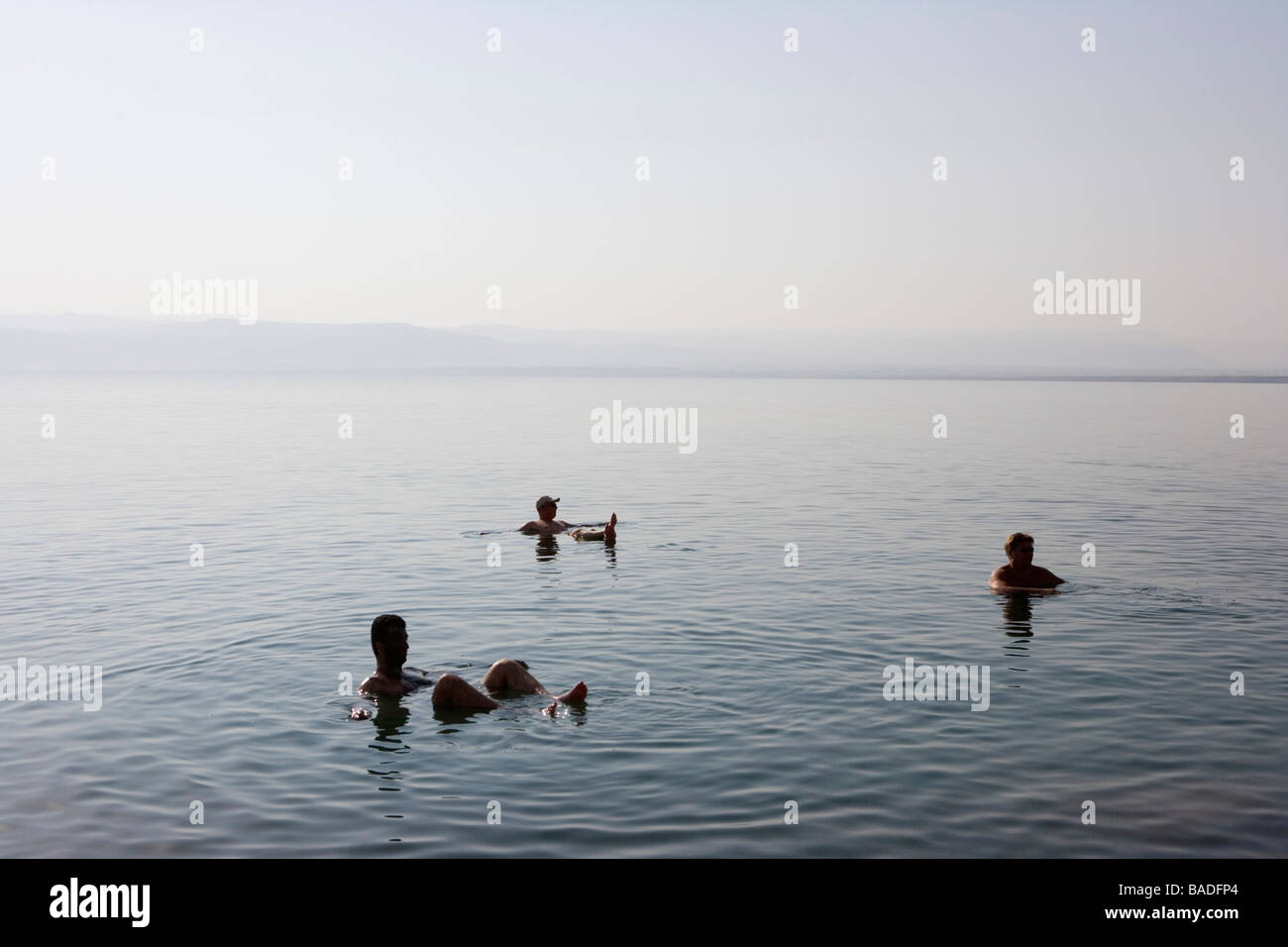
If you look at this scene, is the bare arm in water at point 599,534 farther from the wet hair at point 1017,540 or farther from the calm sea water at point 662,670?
the wet hair at point 1017,540

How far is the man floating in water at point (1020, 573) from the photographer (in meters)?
20.6

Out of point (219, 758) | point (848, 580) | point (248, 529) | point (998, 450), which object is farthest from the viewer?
point (998, 450)

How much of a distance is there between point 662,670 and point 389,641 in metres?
3.74

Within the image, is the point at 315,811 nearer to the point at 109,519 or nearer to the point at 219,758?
the point at 219,758

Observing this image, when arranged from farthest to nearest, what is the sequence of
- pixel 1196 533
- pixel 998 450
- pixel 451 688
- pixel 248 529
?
pixel 998 450 → pixel 248 529 → pixel 1196 533 → pixel 451 688

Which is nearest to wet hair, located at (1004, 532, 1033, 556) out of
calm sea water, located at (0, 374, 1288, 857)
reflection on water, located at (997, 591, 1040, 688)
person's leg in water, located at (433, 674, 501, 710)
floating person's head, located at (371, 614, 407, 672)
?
reflection on water, located at (997, 591, 1040, 688)

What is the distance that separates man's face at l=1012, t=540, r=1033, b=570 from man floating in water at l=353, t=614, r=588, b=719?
386 inches

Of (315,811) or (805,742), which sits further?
(805,742)

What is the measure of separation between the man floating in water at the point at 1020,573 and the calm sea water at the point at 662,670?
407 mm

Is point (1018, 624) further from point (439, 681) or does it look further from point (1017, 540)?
point (439, 681)

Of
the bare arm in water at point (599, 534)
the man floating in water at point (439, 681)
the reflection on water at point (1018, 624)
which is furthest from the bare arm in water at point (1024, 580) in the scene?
the man floating in water at point (439, 681)

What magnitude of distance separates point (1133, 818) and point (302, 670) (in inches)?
421
